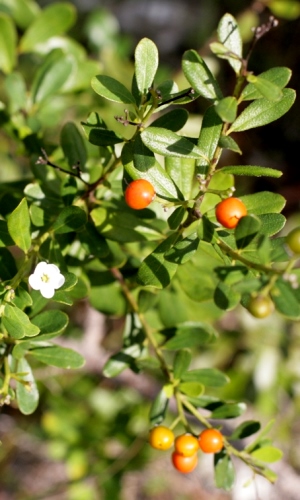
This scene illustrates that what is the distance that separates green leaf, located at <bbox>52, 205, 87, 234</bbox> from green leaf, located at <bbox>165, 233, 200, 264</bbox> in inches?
7.9

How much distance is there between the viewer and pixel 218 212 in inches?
39.0

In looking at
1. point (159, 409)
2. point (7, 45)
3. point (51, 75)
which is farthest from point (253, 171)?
point (7, 45)

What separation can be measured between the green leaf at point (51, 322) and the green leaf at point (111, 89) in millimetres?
449

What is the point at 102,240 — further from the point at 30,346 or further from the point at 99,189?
the point at 30,346

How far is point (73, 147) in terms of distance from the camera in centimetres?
144

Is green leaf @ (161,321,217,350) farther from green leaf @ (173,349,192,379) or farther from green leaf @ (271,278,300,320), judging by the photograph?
green leaf @ (271,278,300,320)

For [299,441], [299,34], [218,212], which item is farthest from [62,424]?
[299,34]

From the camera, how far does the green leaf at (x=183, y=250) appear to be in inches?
42.7

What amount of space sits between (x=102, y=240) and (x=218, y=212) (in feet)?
1.31

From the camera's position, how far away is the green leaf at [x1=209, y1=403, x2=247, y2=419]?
52.9 inches

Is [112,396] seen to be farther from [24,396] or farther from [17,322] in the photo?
[17,322]

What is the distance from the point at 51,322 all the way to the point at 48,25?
1322 millimetres

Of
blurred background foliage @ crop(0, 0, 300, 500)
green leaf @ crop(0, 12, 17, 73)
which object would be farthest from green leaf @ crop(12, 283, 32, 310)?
blurred background foliage @ crop(0, 0, 300, 500)

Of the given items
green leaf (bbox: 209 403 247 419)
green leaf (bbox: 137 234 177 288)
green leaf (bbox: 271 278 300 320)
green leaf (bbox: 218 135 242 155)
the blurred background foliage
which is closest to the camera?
green leaf (bbox: 271 278 300 320)
